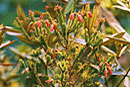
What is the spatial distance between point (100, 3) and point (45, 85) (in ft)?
1.15

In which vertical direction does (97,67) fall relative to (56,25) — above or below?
below

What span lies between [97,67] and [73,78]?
70 mm

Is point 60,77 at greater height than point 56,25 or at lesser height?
lesser

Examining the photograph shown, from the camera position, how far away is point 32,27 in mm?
712

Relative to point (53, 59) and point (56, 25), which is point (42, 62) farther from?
point (56, 25)

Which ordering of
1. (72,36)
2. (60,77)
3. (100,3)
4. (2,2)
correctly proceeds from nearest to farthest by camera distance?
1. (60,77)
2. (72,36)
3. (100,3)
4. (2,2)

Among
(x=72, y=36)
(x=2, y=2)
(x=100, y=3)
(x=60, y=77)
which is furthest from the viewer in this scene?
(x=2, y=2)

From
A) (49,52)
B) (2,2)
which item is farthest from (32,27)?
(2,2)

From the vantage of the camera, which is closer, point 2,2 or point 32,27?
point 32,27

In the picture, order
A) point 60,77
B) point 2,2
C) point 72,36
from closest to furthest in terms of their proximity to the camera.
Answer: point 60,77
point 72,36
point 2,2

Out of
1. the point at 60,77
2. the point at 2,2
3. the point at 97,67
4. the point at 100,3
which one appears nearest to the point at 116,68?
the point at 97,67

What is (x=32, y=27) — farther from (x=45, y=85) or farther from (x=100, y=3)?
(x=100, y=3)

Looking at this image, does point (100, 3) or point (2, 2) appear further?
point (2, 2)

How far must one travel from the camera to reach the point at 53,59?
725 mm
